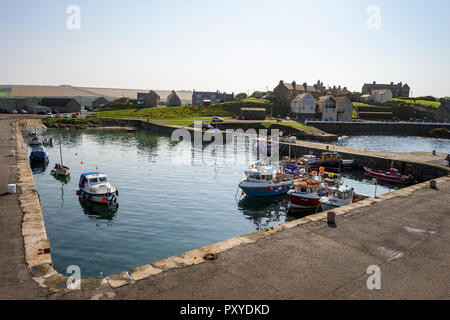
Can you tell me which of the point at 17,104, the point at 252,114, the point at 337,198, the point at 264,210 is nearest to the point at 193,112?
the point at 252,114

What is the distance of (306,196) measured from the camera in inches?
1211

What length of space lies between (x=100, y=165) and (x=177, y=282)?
40564mm

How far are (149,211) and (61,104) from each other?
443 ft

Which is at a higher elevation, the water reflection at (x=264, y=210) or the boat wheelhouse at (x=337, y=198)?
the boat wheelhouse at (x=337, y=198)

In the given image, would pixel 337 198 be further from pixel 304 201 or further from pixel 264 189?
Answer: pixel 264 189

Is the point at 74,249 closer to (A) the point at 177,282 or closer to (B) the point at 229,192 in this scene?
(A) the point at 177,282

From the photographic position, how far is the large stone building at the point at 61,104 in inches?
5541

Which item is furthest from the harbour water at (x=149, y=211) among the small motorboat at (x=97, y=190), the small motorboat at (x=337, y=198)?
the small motorboat at (x=337, y=198)

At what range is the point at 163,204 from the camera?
30.9 m

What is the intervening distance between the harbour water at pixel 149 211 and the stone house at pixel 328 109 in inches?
2916

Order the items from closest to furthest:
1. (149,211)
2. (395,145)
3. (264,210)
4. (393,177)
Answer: (149,211) → (264,210) → (393,177) → (395,145)

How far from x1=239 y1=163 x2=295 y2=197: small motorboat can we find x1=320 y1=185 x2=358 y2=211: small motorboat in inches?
265

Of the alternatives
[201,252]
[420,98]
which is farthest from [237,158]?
[420,98]

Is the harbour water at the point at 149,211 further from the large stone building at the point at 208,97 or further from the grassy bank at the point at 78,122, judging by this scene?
the large stone building at the point at 208,97
